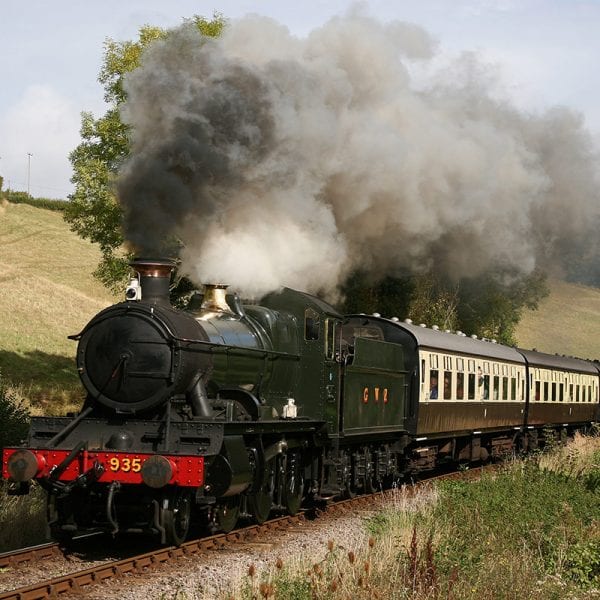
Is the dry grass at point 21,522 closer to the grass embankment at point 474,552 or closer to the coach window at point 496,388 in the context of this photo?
the grass embankment at point 474,552

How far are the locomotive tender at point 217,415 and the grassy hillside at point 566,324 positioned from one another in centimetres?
5728

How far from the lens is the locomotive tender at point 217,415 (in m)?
10.3

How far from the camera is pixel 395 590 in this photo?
789 cm

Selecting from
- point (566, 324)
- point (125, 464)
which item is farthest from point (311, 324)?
point (566, 324)

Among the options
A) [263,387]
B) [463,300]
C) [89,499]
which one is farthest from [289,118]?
[463,300]

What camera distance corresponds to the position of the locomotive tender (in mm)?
10289

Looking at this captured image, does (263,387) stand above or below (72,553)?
above

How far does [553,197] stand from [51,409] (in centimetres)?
1563

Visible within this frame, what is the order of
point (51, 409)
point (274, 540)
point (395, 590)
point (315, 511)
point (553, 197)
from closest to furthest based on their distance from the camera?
point (395, 590) < point (274, 540) < point (315, 511) < point (553, 197) < point (51, 409)

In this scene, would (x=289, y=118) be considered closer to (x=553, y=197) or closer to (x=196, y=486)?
(x=196, y=486)

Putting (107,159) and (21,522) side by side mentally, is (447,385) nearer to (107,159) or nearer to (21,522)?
(21,522)

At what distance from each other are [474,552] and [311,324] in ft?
15.8

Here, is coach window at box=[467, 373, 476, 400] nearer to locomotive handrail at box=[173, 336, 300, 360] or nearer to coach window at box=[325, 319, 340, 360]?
coach window at box=[325, 319, 340, 360]

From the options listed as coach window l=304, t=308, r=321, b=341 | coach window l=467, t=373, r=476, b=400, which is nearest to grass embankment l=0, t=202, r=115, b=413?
coach window l=467, t=373, r=476, b=400
